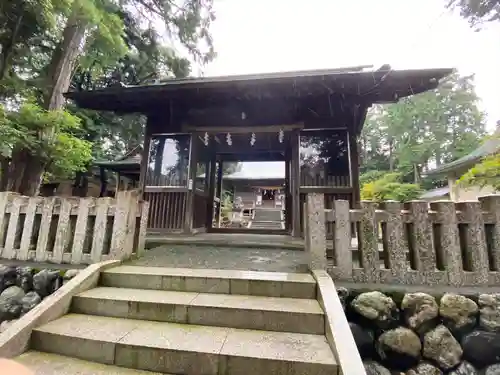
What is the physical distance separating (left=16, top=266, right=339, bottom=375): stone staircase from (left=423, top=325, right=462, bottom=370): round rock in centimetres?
94

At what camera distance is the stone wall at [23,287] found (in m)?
2.62

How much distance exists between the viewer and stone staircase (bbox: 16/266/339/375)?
1597 millimetres

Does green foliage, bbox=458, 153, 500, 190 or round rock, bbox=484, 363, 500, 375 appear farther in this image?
green foliage, bbox=458, 153, 500, 190

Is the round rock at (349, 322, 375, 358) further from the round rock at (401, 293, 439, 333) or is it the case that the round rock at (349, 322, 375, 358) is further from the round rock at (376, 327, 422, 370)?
the round rock at (401, 293, 439, 333)

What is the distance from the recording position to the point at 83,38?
22.2 ft

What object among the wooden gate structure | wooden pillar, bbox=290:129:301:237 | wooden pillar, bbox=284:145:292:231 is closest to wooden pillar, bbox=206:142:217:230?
the wooden gate structure

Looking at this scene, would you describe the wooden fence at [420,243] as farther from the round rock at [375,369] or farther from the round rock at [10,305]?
the round rock at [10,305]

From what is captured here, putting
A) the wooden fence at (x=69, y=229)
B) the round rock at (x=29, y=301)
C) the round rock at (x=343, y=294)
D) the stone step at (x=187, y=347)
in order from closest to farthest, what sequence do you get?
1. the stone step at (x=187, y=347)
2. the round rock at (x=343, y=294)
3. the round rock at (x=29, y=301)
4. the wooden fence at (x=69, y=229)

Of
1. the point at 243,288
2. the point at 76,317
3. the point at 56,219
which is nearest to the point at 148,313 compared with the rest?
the point at 76,317

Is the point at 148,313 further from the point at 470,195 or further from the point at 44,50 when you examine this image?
the point at 470,195

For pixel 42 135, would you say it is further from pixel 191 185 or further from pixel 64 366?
pixel 64 366

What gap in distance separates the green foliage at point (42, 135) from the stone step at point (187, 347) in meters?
4.09

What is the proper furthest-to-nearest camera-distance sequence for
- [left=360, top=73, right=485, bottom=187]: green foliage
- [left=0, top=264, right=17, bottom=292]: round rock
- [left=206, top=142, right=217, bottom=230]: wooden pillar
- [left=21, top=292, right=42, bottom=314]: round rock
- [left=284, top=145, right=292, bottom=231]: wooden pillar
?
[left=360, top=73, right=485, bottom=187]: green foliage
[left=206, top=142, right=217, bottom=230]: wooden pillar
[left=284, top=145, right=292, bottom=231]: wooden pillar
[left=0, top=264, right=17, bottom=292]: round rock
[left=21, top=292, right=42, bottom=314]: round rock

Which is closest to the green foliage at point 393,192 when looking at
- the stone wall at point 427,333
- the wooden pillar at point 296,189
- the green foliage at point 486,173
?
the green foliage at point 486,173
